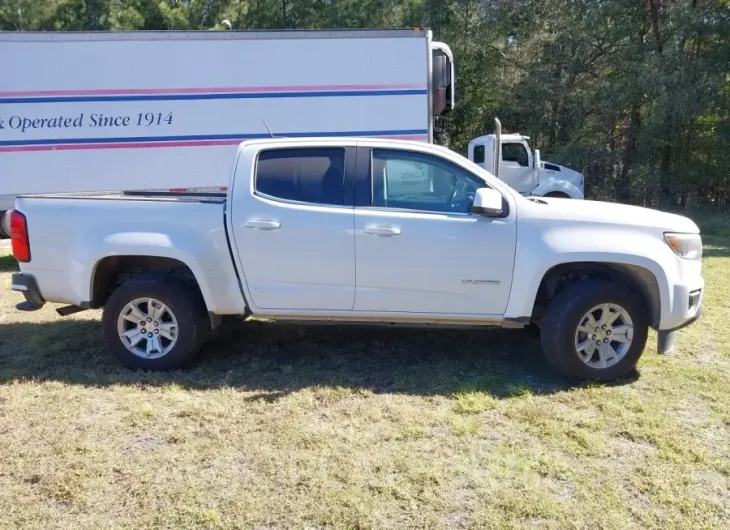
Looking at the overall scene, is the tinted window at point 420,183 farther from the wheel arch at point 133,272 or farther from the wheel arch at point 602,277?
the wheel arch at point 133,272

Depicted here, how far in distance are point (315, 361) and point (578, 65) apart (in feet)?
56.8

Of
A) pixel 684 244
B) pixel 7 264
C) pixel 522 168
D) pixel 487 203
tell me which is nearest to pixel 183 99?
pixel 7 264

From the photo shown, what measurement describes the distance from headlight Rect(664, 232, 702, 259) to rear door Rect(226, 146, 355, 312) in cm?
234

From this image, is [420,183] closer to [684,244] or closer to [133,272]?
[684,244]

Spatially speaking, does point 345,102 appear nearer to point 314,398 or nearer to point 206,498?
point 314,398

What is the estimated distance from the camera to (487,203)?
14.2ft

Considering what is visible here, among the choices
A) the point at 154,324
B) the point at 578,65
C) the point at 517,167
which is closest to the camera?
the point at 154,324

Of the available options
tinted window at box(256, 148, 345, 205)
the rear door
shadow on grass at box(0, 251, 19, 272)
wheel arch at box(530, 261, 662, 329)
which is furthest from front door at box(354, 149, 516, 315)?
shadow on grass at box(0, 251, 19, 272)

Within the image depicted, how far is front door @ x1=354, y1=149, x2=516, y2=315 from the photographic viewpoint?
447 centimetres

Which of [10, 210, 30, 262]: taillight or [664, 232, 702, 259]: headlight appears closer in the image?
[664, 232, 702, 259]: headlight

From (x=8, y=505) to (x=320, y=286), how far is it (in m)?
2.39

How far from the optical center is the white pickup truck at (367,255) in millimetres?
4449

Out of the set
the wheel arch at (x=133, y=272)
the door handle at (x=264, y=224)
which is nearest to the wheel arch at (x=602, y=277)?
the door handle at (x=264, y=224)

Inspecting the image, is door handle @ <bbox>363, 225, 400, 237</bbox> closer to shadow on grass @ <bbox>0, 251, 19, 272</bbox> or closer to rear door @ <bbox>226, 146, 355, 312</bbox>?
rear door @ <bbox>226, 146, 355, 312</bbox>
